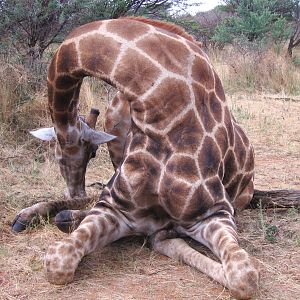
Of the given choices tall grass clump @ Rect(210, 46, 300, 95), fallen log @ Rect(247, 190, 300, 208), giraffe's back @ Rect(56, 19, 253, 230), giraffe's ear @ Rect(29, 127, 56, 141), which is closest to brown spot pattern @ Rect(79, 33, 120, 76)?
giraffe's back @ Rect(56, 19, 253, 230)

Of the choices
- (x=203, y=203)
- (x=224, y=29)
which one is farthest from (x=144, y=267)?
(x=224, y=29)

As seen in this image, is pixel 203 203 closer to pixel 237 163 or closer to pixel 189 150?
pixel 189 150

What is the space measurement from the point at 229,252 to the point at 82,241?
0.72m

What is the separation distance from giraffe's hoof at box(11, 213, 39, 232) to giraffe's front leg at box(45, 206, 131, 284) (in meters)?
0.61

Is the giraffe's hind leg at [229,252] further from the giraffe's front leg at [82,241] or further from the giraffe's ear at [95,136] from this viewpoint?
the giraffe's ear at [95,136]

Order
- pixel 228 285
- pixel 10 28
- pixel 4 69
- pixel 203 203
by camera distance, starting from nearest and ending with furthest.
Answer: pixel 228 285 < pixel 203 203 < pixel 4 69 < pixel 10 28

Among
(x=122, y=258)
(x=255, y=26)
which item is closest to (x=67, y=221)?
(x=122, y=258)

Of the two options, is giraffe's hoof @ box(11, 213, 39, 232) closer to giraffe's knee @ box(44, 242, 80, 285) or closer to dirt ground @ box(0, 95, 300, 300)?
dirt ground @ box(0, 95, 300, 300)

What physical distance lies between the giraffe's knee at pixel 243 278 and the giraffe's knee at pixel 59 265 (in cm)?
73

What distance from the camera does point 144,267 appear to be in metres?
2.97

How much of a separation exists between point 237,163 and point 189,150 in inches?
22.8

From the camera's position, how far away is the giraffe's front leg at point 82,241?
265cm

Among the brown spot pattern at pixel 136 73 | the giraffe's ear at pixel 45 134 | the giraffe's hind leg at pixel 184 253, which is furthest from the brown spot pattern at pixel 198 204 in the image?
the giraffe's ear at pixel 45 134

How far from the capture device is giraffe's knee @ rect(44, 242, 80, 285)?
8.67ft
